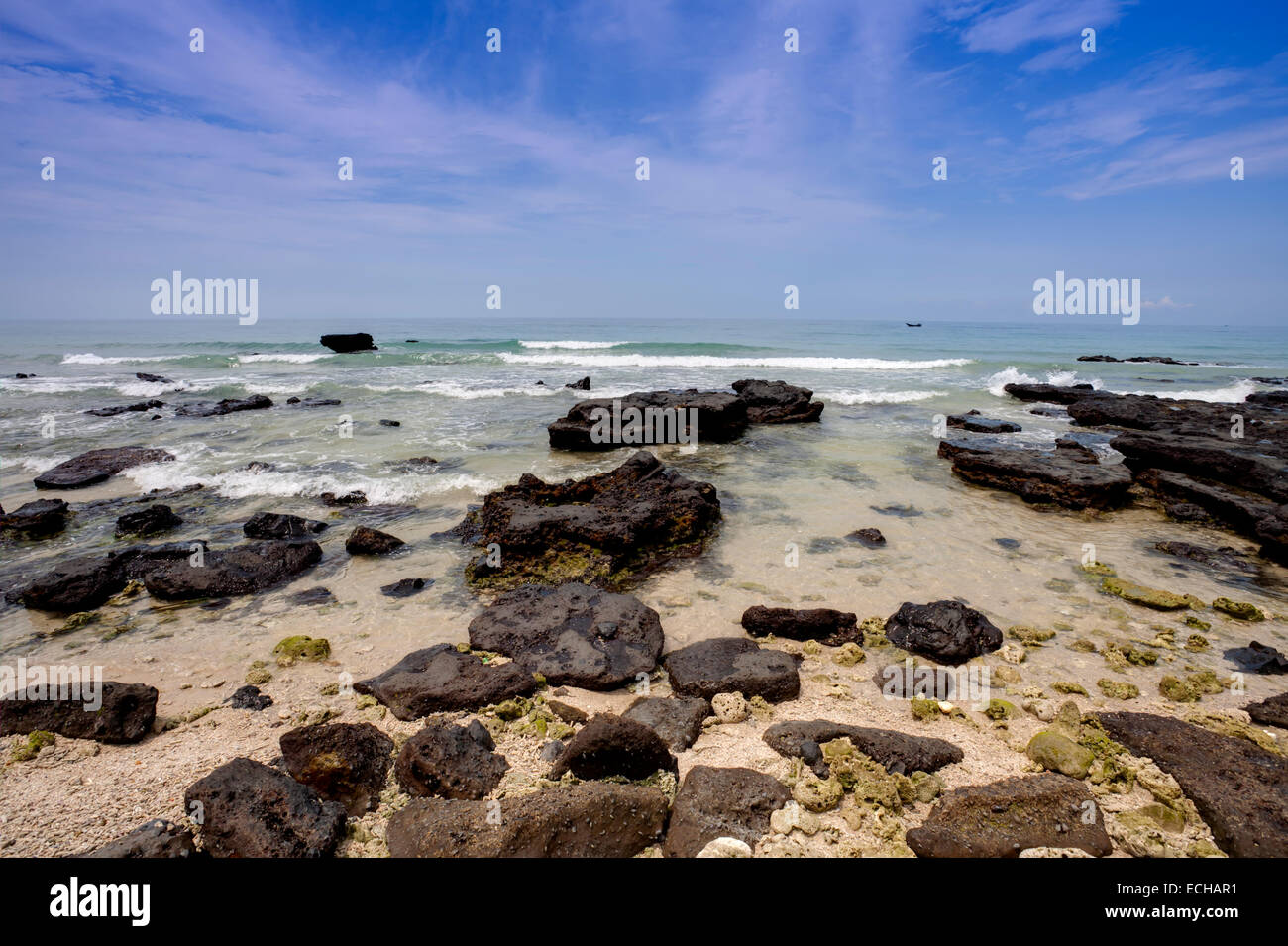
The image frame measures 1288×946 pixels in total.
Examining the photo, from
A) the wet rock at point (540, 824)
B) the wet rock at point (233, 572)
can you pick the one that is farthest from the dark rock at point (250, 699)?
the wet rock at point (233, 572)

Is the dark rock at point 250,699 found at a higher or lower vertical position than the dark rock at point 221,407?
lower

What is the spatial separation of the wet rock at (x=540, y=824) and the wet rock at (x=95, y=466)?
12615 mm

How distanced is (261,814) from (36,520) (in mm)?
9274

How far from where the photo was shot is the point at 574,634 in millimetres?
5359

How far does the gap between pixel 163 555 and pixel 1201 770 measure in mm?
10517

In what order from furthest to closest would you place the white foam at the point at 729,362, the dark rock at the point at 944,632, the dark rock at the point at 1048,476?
the white foam at the point at 729,362, the dark rock at the point at 1048,476, the dark rock at the point at 944,632

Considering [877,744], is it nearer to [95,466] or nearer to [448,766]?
[448,766]

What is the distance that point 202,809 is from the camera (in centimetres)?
312

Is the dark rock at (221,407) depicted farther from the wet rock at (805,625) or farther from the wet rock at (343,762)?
the wet rock at (805,625)

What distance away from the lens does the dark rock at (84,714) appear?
4051 mm
